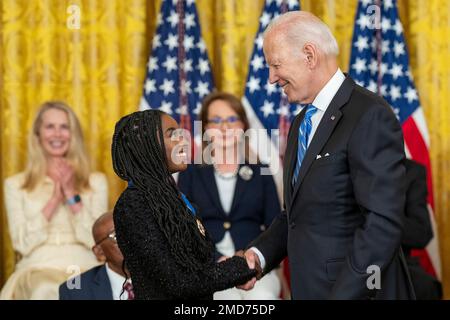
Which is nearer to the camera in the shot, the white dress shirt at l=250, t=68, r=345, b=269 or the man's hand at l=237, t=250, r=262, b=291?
the white dress shirt at l=250, t=68, r=345, b=269

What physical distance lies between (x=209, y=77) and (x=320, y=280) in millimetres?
3336

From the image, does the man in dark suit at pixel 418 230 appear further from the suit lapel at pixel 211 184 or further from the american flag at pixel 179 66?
the american flag at pixel 179 66

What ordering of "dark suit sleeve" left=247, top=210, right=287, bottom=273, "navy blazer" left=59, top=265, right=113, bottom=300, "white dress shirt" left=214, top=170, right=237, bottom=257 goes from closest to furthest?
"dark suit sleeve" left=247, top=210, right=287, bottom=273
"navy blazer" left=59, top=265, right=113, bottom=300
"white dress shirt" left=214, top=170, right=237, bottom=257

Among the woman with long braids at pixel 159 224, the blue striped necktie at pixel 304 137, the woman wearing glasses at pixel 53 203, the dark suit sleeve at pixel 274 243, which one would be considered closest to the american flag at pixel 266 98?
the woman wearing glasses at pixel 53 203

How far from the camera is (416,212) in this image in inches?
196

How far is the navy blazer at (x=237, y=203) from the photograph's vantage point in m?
4.95

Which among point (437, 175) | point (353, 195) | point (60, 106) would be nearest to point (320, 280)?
point (353, 195)

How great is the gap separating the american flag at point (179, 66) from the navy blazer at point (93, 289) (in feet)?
6.71

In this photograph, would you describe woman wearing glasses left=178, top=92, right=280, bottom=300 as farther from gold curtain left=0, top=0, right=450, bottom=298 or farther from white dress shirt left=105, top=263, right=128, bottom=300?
white dress shirt left=105, top=263, right=128, bottom=300

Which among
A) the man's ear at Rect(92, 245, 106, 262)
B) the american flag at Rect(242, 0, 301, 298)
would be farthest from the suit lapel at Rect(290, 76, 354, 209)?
the american flag at Rect(242, 0, 301, 298)

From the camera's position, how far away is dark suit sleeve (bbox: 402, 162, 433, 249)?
16.0 ft

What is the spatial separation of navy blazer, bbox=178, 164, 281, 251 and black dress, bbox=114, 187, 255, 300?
7.51 ft

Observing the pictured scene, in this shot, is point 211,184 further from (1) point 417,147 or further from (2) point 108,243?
(1) point 417,147
